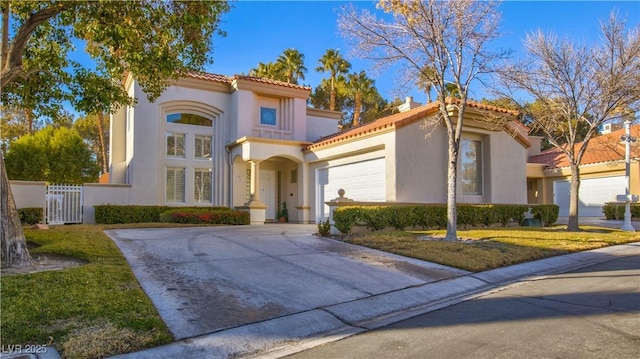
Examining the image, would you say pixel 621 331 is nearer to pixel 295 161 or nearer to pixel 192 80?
pixel 295 161

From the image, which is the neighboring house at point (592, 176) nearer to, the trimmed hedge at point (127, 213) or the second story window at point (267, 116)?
the second story window at point (267, 116)

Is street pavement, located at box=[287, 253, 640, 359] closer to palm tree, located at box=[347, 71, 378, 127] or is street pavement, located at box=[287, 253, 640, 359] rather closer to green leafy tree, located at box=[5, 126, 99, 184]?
palm tree, located at box=[347, 71, 378, 127]

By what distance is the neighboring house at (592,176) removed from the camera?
22.3 m

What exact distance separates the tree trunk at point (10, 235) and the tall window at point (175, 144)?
12.2 metres

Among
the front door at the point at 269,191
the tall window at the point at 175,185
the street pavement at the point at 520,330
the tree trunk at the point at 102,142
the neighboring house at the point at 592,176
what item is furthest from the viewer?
the tree trunk at the point at 102,142

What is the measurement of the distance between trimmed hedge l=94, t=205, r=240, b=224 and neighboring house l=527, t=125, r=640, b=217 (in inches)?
783

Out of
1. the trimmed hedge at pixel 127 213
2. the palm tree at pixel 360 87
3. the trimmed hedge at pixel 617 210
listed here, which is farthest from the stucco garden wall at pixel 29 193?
the trimmed hedge at pixel 617 210

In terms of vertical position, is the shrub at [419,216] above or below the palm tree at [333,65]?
below

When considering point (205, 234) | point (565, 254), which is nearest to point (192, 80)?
point (205, 234)

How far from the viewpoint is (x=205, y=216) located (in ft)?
55.4

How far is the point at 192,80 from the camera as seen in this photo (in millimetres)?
19766

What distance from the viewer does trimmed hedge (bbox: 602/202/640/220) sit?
70.2ft

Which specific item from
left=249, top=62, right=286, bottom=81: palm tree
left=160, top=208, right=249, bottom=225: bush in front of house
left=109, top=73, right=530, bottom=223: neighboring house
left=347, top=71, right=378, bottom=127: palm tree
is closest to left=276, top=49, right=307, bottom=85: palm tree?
left=249, top=62, right=286, bottom=81: palm tree

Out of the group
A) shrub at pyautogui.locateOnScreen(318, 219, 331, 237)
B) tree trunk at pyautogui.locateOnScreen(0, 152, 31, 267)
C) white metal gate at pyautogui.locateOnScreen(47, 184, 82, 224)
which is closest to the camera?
tree trunk at pyautogui.locateOnScreen(0, 152, 31, 267)
